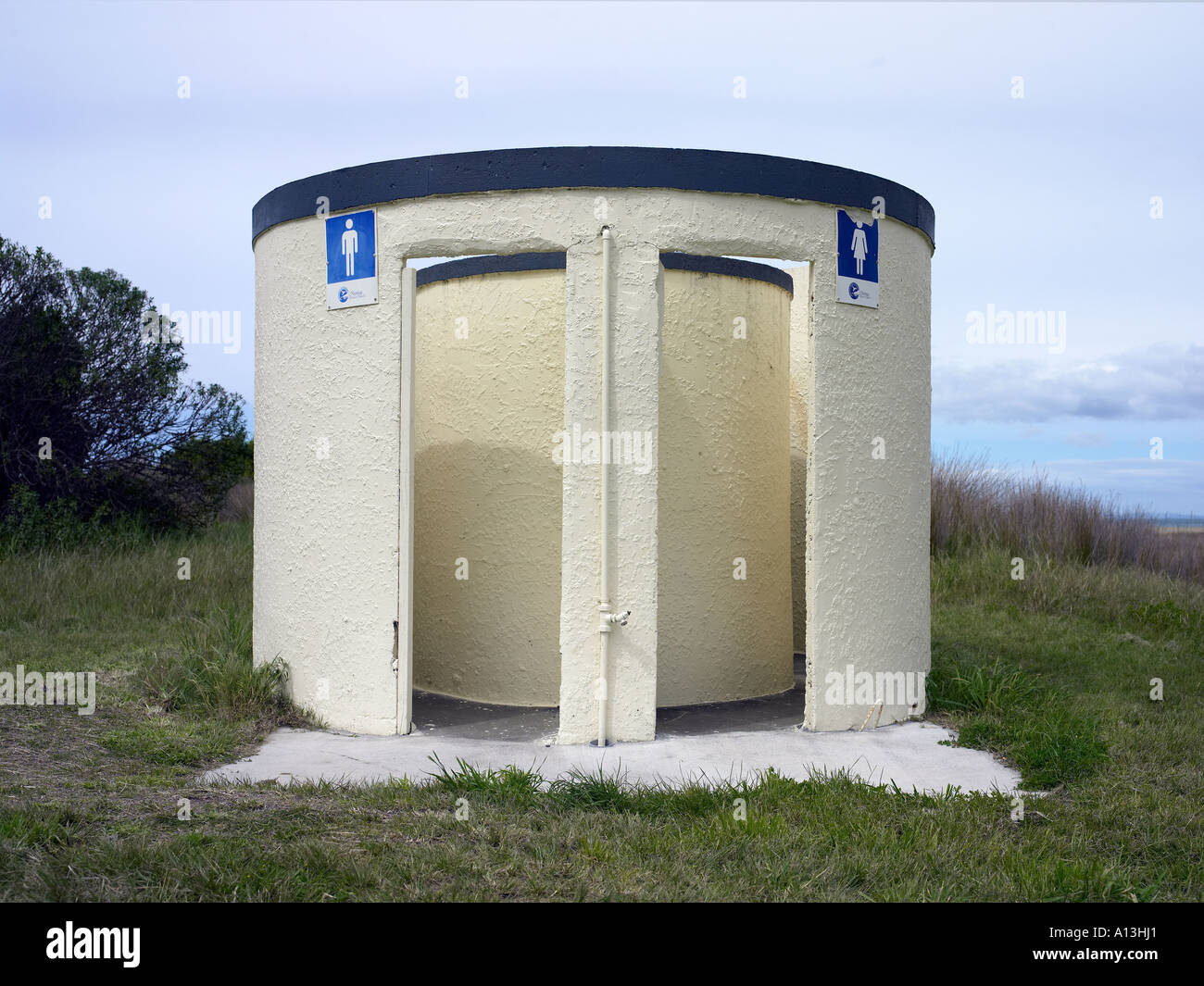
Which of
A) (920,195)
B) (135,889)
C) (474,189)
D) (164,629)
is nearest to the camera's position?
(135,889)

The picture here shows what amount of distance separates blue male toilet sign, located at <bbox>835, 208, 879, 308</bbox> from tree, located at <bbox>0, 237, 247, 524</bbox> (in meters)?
12.6

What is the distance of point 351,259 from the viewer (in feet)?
22.0

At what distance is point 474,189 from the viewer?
6406 mm

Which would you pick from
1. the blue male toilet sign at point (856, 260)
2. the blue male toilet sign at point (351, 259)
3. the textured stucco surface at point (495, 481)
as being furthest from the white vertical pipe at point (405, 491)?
the blue male toilet sign at point (856, 260)

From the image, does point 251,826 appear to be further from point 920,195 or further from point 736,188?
point 920,195

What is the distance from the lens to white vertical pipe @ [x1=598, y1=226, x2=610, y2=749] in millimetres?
6254

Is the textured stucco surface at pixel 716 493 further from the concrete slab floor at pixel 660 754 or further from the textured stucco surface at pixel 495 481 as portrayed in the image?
the textured stucco surface at pixel 495 481

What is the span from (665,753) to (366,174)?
12.3 ft

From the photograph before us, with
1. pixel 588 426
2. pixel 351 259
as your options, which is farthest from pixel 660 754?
pixel 351 259

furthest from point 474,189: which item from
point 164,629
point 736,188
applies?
point 164,629

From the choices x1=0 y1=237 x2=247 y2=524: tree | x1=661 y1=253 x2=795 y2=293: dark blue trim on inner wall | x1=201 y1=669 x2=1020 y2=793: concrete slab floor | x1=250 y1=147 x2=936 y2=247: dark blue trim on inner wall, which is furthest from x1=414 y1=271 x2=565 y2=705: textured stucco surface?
x1=0 y1=237 x2=247 y2=524: tree

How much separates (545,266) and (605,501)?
2036 millimetres

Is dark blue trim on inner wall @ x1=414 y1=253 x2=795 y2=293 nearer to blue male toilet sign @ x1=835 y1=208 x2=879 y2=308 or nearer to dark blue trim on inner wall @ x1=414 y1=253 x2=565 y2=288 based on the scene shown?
dark blue trim on inner wall @ x1=414 y1=253 x2=565 y2=288

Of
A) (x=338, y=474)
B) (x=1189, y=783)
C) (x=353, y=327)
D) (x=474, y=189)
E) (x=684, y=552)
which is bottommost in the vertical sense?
(x=1189, y=783)
